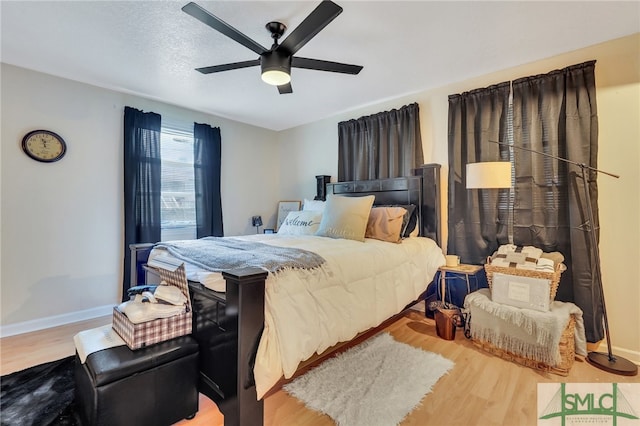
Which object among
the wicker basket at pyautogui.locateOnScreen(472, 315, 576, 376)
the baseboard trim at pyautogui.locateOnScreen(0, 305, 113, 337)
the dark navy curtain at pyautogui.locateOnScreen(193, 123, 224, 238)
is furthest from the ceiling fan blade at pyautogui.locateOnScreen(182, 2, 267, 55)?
the baseboard trim at pyautogui.locateOnScreen(0, 305, 113, 337)

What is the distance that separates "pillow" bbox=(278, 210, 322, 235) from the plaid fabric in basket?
1629mm

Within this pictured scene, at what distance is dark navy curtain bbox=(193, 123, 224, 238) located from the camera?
13.2 feet

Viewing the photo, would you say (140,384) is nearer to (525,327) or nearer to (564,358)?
(525,327)

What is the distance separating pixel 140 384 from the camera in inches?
56.0

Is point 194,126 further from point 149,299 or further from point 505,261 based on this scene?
point 505,261

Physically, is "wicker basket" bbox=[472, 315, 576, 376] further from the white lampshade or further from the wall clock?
the wall clock

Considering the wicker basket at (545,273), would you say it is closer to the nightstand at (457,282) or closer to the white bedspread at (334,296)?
the nightstand at (457,282)

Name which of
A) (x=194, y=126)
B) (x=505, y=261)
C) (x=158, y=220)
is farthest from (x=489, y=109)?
(x=158, y=220)

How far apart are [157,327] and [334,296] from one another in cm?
101

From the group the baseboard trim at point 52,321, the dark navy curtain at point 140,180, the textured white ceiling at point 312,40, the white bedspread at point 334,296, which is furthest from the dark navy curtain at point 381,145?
the baseboard trim at point 52,321

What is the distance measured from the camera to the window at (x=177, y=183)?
378 cm

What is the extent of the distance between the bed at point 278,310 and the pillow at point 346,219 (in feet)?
0.92

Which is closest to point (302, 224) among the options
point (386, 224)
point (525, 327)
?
point (386, 224)

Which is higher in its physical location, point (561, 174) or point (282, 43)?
point (282, 43)
